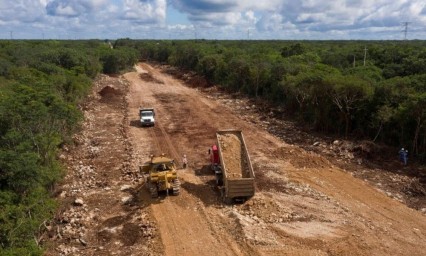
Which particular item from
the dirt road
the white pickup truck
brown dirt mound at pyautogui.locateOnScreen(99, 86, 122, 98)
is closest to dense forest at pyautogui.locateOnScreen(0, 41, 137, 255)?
the dirt road

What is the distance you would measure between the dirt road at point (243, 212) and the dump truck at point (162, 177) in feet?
1.72

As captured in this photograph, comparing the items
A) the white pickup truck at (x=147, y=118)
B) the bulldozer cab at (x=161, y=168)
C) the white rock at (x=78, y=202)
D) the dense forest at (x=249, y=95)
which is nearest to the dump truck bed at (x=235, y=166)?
the bulldozer cab at (x=161, y=168)

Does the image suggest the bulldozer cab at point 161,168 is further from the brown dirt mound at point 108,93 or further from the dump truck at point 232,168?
the brown dirt mound at point 108,93

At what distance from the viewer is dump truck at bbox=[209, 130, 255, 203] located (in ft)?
61.1

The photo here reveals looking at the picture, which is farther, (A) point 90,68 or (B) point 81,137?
(A) point 90,68

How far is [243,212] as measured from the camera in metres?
18.2

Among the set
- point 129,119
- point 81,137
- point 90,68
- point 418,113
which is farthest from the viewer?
point 90,68

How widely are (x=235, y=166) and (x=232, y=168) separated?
25cm

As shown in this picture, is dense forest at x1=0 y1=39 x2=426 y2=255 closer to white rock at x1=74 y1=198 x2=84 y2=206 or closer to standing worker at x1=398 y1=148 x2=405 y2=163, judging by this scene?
standing worker at x1=398 y1=148 x2=405 y2=163

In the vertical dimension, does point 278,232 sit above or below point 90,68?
below

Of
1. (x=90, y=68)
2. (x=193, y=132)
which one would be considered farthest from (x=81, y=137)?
(x=90, y=68)

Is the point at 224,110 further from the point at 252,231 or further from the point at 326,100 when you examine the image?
the point at 252,231

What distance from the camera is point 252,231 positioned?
16391 mm

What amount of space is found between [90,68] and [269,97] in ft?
92.9
